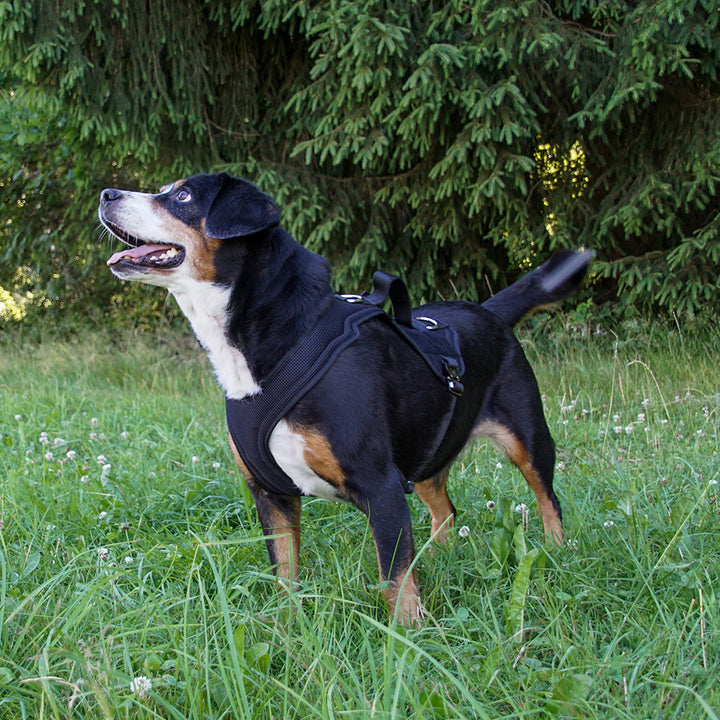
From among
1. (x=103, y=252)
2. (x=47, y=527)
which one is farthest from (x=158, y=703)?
(x=103, y=252)

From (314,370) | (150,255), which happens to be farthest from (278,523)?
(150,255)

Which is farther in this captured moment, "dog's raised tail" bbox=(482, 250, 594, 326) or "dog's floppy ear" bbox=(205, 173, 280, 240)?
"dog's raised tail" bbox=(482, 250, 594, 326)

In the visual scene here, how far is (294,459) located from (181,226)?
922 mm

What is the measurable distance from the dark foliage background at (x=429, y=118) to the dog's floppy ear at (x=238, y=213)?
298cm

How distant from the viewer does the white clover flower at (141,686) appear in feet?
5.68

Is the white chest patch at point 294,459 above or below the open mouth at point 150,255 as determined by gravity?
below

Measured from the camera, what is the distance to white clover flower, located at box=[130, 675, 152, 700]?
68.2 inches

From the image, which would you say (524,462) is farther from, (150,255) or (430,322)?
(150,255)

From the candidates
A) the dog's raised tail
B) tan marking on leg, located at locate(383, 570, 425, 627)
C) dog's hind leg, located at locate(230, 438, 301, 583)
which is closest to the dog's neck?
dog's hind leg, located at locate(230, 438, 301, 583)

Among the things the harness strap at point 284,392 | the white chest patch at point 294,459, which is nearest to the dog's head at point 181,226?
the harness strap at point 284,392

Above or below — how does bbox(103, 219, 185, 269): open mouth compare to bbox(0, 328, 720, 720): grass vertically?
above

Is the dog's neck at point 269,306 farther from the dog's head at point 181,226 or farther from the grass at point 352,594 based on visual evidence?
the grass at point 352,594

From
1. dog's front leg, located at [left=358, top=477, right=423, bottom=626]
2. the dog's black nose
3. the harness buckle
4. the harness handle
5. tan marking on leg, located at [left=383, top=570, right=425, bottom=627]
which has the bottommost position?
tan marking on leg, located at [left=383, top=570, right=425, bottom=627]

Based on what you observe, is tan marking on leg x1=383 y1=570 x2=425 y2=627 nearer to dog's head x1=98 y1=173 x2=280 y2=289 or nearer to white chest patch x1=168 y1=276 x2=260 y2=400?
white chest patch x1=168 y1=276 x2=260 y2=400
